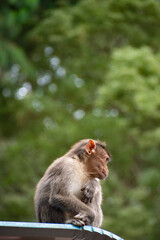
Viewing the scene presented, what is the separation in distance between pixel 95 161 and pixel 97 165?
5 cm

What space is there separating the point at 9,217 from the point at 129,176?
12.1ft

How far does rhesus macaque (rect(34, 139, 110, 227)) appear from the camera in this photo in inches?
224

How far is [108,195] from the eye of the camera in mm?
15352

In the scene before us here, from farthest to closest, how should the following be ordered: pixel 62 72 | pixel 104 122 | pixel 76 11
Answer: pixel 62 72 → pixel 76 11 → pixel 104 122

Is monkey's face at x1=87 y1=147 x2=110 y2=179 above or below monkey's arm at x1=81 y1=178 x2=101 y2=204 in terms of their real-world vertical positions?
above

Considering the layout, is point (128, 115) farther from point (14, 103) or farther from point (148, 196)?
point (14, 103)

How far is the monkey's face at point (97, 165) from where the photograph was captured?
6.41 metres

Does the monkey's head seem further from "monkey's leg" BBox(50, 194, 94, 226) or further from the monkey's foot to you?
the monkey's foot

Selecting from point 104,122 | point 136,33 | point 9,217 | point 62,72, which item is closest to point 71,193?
point 104,122

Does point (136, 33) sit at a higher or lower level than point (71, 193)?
higher

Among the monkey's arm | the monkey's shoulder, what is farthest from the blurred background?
the monkey's arm

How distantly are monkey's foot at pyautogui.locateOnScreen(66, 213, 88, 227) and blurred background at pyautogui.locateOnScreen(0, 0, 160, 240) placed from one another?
708cm

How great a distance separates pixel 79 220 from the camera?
505cm

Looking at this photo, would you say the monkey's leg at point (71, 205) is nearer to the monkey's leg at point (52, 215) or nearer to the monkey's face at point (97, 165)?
the monkey's leg at point (52, 215)
